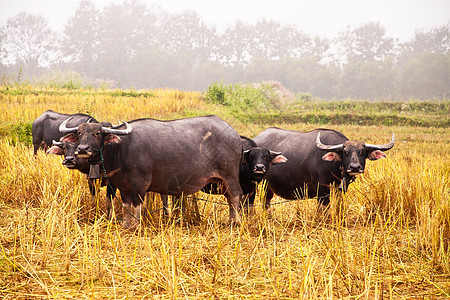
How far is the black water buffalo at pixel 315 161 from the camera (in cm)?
404

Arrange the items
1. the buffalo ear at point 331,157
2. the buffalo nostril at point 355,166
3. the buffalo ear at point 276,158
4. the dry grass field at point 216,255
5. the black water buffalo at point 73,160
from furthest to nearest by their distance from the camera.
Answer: the buffalo ear at point 276,158
the buffalo ear at point 331,157
the buffalo nostril at point 355,166
the black water buffalo at point 73,160
the dry grass field at point 216,255

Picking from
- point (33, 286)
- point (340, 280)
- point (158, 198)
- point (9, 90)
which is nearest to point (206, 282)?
point (340, 280)

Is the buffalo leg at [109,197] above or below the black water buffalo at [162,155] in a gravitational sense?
below

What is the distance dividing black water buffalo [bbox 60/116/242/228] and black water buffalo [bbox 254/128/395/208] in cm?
78

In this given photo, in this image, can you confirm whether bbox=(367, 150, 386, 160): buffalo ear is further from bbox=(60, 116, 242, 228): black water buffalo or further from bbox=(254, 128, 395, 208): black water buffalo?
bbox=(60, 116, 242, 228): black water buffalo

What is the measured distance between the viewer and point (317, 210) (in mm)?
4195

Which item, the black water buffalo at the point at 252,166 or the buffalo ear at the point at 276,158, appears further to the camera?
the buffalo ear at the point at 276,158

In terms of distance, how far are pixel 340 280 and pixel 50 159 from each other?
417 cm

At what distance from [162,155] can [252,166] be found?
95 centimetres

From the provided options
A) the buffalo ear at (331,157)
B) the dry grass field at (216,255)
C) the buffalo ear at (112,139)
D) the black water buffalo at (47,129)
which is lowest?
the dry grass field at (216,255)

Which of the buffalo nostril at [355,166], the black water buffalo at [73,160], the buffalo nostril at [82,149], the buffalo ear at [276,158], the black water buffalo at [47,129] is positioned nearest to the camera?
the buffalo nostril at [82,149]

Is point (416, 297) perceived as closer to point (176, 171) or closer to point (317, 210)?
point (317, 210)

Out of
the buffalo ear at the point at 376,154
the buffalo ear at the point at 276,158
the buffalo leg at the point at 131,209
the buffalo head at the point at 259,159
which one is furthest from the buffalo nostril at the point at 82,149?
the buffalo ear at the point at 376,154

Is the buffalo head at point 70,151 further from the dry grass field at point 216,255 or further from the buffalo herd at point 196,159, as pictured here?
the dry grass field at point 216,255
